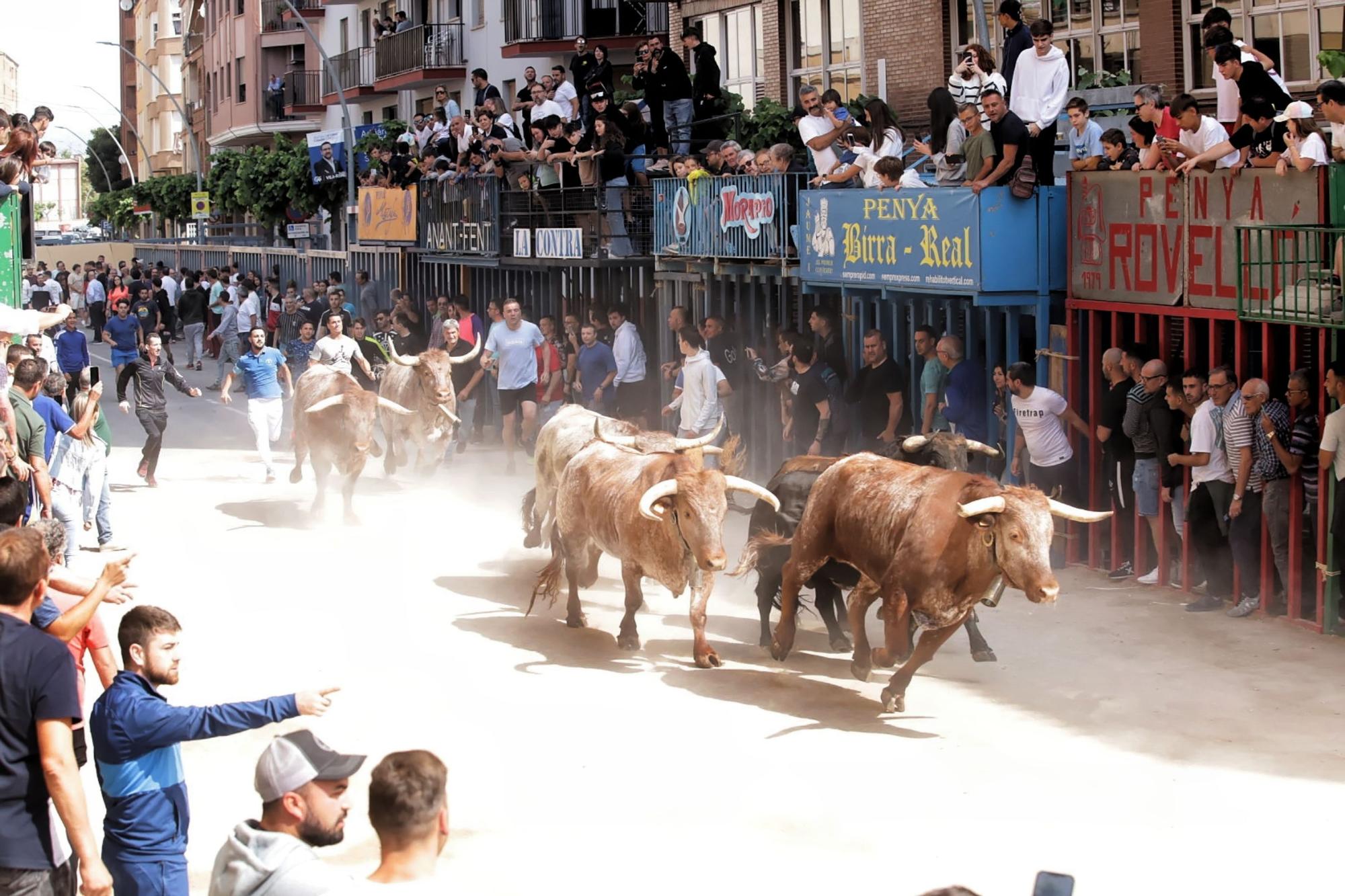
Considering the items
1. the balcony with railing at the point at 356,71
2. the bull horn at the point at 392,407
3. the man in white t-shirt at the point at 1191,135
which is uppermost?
the balcony with railing at the point at 356,71

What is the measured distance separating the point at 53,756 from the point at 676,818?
3615 millimetres

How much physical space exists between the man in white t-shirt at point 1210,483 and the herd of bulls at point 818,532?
1.79 m

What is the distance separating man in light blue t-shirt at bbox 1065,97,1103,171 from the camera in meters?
16.1

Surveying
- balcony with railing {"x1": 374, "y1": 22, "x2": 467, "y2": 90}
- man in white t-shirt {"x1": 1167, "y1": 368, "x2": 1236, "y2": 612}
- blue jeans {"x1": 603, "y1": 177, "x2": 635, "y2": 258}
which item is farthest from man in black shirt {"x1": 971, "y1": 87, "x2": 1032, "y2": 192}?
balcony with railing {"x1": 374, "y1": 22, "x2": 467, "y2": 90}

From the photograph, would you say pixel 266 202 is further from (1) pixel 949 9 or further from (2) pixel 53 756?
(2) pixel 53 756

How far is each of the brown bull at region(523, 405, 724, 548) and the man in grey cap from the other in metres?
7.65

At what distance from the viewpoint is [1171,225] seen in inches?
511

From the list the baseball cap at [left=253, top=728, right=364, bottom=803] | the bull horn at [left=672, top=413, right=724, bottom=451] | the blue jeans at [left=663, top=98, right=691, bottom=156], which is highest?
the blue jeans at [left=663, top=98, right=691, bottom=156]

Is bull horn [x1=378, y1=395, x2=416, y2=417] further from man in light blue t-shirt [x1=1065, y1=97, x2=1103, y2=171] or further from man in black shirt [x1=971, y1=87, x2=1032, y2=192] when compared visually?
man in light blue t-shirt [x1=1065, y1=97, x2=1103, y2=171]

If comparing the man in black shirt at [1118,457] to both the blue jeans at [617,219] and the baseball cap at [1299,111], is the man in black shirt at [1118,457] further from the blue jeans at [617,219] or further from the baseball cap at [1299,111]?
the blue jeans at [617,219]

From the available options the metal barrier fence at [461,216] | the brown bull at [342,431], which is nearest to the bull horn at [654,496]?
the brown bull at [342,431]

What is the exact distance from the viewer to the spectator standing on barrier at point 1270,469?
1170 cm

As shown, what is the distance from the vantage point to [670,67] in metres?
22.1

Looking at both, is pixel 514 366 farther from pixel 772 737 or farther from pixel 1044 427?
pixel 772 737
